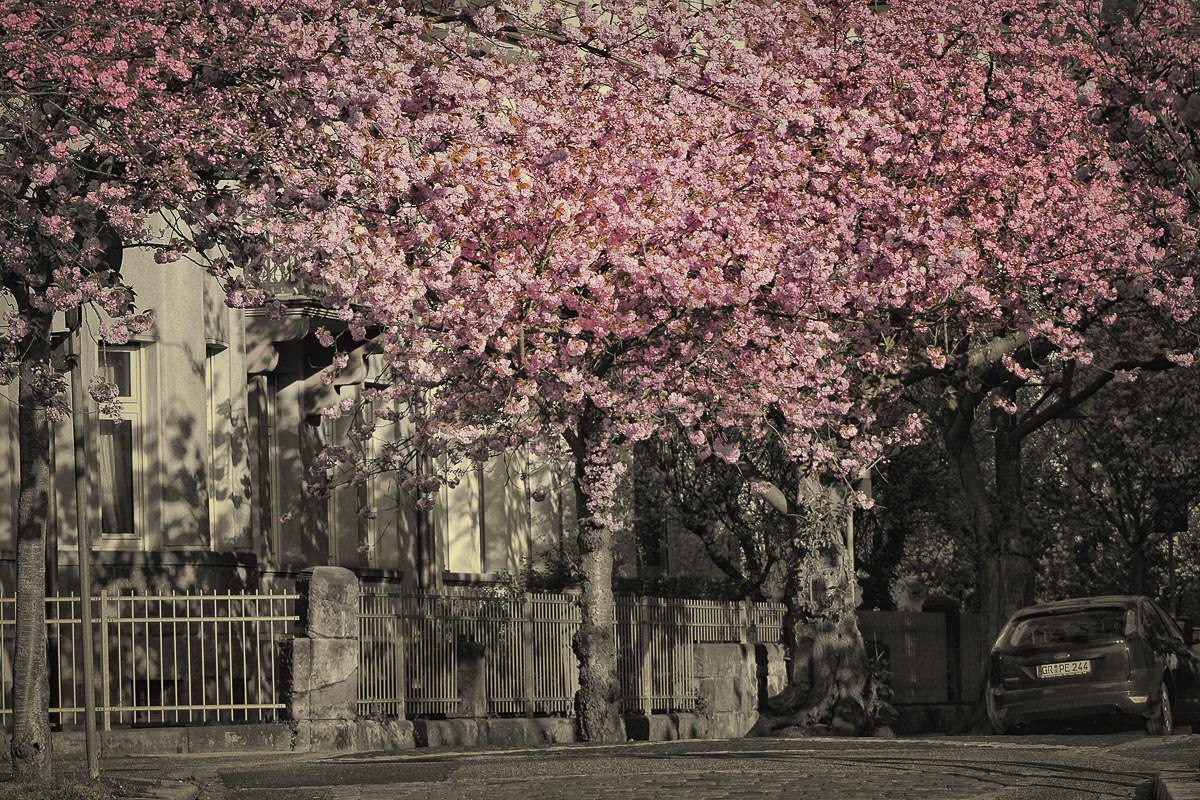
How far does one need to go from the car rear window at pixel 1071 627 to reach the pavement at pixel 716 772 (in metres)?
1.30

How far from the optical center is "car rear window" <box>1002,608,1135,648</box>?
20391mm

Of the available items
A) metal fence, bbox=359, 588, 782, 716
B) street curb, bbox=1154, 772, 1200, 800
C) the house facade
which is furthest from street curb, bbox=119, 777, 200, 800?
the house facade

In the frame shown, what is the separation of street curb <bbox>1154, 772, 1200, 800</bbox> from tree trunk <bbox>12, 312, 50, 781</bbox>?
23.8ft

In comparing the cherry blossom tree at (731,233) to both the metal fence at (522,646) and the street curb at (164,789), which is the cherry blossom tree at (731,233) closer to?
the metal fence at (522,646)

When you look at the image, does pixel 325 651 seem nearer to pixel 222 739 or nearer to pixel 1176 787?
pixel 222 739

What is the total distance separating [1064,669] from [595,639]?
4.89m

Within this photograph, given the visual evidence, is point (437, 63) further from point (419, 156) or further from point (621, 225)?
point (621, 225)

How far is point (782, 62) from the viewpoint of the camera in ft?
79.9

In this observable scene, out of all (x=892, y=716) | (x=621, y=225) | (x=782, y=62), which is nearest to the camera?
(x=621, y=225)

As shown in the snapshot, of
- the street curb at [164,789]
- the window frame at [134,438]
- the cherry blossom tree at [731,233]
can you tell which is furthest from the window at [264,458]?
the street curb at [164,789]

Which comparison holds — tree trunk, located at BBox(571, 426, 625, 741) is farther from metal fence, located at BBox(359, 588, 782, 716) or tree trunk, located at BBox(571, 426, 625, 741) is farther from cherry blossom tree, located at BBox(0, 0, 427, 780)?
cherry blossom tree, located at BBox(0, 0, 427, 780)

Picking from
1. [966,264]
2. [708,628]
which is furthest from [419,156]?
[708,628]

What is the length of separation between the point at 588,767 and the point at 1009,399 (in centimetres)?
1231

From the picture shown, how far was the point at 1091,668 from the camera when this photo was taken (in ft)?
Answer: 66.1
